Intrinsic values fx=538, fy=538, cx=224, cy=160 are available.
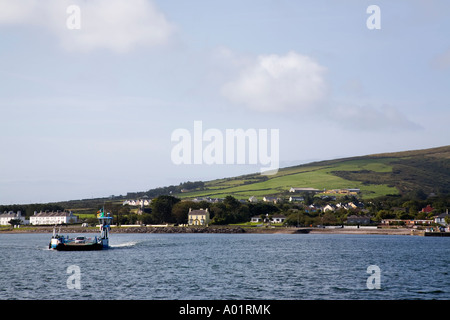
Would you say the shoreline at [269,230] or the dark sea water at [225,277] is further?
the shoreline at [269,230]

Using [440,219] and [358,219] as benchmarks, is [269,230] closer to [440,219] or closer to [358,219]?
[358,219]

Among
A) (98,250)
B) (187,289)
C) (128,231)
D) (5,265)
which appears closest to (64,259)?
(5,265)

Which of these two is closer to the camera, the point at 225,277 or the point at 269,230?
the point at 225,277

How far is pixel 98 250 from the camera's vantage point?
9100 cm

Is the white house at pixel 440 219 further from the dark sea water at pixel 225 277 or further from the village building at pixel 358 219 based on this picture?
the dark sea water at pixel 225 277

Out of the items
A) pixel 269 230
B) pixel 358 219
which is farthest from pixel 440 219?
pixel 269 230

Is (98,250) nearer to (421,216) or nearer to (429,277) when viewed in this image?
(429,277)

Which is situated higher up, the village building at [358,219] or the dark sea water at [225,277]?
the village building at [358,219]

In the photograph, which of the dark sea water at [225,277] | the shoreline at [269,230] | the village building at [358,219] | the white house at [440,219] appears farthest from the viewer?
the village building at [358,219]

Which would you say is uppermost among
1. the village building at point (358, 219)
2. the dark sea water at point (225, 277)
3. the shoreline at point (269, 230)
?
the village building at point (358, 219)

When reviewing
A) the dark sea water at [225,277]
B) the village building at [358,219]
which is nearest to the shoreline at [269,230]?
the village building at [358,219]

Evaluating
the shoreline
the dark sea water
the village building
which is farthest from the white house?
the dark sea water
